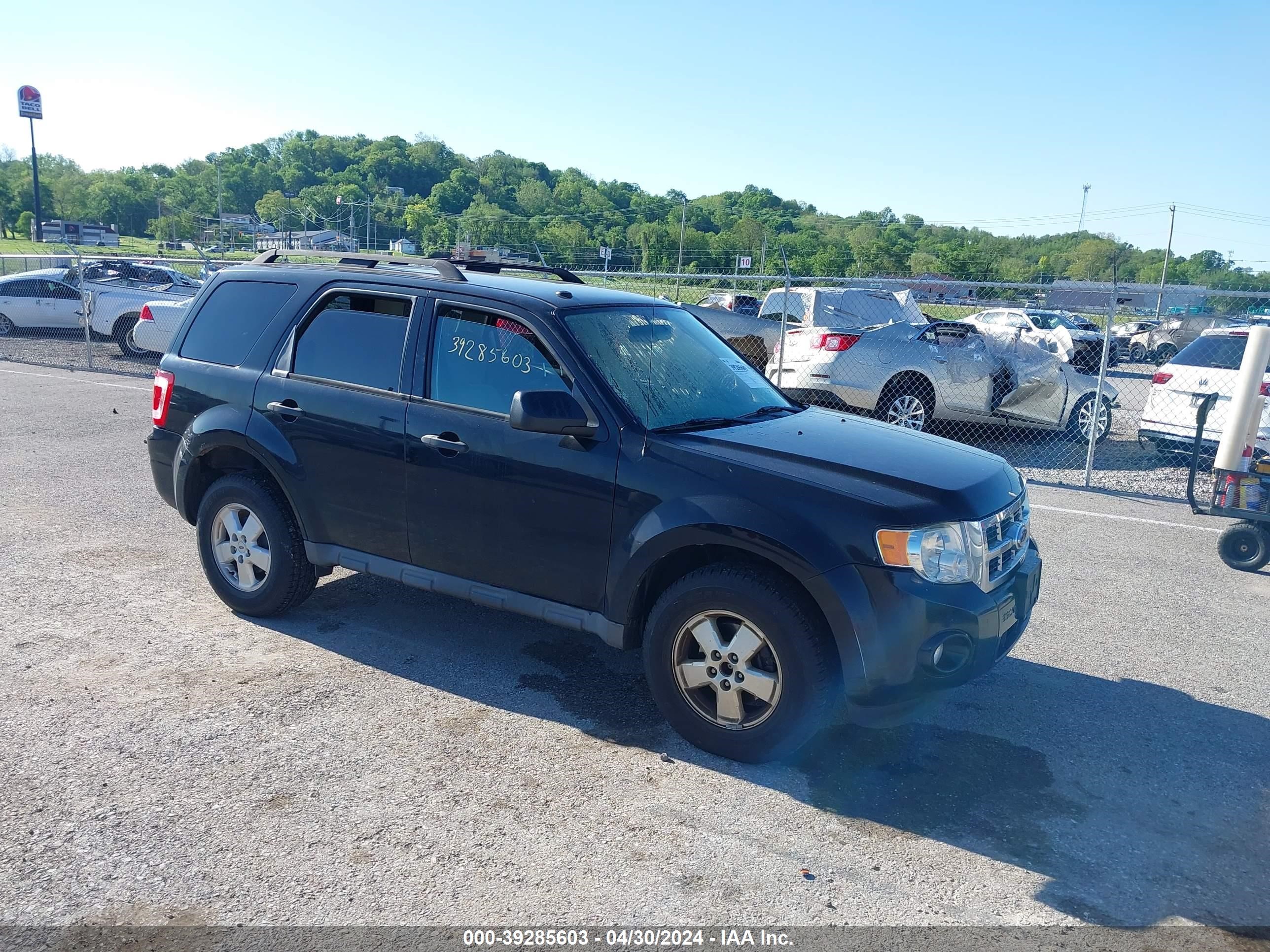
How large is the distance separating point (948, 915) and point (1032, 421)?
996cm

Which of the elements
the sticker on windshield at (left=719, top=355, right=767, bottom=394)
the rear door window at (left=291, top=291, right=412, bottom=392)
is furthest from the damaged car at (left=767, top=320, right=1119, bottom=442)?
the rear door window at (left=291, top=291, right=412, bottom=392)

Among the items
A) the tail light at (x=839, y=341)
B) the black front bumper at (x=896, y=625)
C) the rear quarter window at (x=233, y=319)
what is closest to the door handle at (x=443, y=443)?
the rear quarter window at (x=233, y=319)

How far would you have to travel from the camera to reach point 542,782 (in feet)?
12.0

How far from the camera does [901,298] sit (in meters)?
17.8

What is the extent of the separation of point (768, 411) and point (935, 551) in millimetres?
1361

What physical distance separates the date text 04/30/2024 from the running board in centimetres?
140

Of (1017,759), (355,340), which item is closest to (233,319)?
(355,340)

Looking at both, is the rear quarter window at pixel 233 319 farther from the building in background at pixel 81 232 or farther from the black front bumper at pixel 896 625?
the building in background at pixel 81 232

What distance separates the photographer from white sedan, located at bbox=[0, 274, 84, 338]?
19.2 metres

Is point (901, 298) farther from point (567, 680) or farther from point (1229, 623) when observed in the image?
point (567, 680)

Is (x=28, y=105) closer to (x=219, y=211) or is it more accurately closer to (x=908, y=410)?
(x=219, y=211)

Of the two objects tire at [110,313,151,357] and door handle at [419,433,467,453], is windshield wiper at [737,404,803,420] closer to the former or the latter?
door handle at [419,433,467,453]

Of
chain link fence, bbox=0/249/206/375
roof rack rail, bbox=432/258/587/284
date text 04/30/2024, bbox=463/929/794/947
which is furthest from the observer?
chain link fence, bbox=0/249/206/375

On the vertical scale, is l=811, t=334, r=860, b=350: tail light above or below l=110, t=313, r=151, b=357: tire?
above
